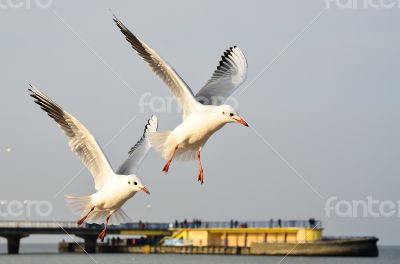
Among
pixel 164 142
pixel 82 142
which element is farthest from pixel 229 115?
pixel 82 142

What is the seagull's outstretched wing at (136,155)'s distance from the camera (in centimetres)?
1903

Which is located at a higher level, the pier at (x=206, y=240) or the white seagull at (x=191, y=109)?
the pier at (x=206, y=240)

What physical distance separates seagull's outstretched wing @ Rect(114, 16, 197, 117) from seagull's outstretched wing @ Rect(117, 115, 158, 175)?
2610 mm

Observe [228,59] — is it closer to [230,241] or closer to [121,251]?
[230,241]

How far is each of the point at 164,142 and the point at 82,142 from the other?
6.60ft

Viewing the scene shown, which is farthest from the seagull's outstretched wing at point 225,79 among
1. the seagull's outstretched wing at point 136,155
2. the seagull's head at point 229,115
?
the seagull's head at point 229,115

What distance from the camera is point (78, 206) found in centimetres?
1806

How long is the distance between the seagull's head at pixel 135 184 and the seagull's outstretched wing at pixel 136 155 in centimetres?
222

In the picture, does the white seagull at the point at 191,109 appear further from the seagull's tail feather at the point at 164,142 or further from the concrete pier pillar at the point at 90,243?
the concrete pier pillar at the point at 90,243

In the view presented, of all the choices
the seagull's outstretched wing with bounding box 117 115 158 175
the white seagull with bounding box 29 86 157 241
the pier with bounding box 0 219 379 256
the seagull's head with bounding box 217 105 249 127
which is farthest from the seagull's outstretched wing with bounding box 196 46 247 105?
the pier with bounding box 0 219 379 256

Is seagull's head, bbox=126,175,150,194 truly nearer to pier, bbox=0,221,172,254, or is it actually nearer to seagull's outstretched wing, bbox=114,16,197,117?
seagull's outstretched wing, bbox=114,16,197,117

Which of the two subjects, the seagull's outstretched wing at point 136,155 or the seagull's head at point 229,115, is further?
the seagull's outstretched wing at point 136,155

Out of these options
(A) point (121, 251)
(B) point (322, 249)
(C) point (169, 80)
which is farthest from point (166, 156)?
(A) point (121, 251)

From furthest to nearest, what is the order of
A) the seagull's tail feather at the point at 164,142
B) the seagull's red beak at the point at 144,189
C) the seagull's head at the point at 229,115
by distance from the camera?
the seagull's tail feather at the point at 164,142
the seagull's red beak at the point at 144,189
the seagull's head at the point at 229,115
